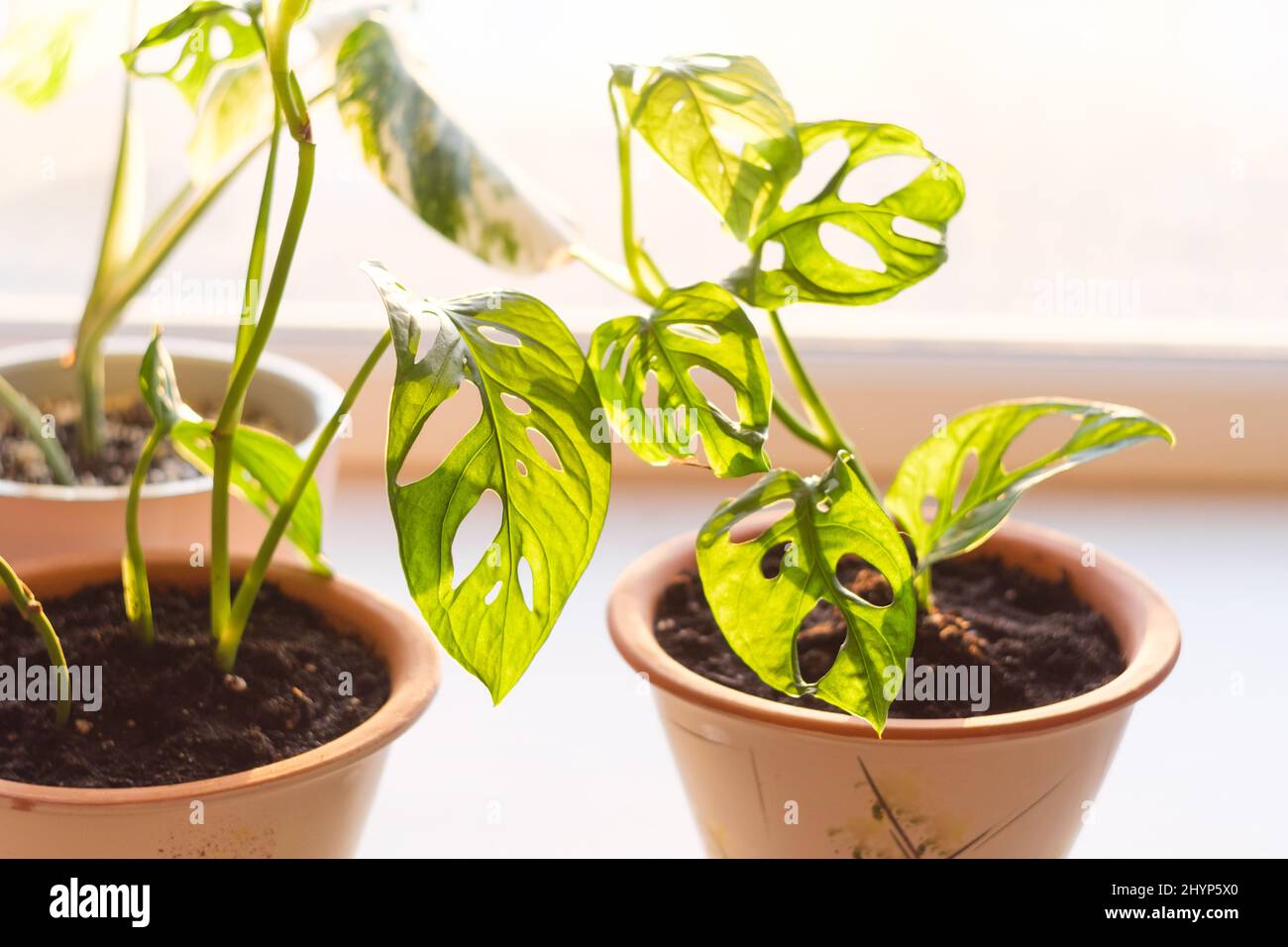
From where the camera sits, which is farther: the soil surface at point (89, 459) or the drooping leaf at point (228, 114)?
the soil surface at point (89, 459)

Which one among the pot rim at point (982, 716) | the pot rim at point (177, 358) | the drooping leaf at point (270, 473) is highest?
the drooping leaf at point (270, 473)

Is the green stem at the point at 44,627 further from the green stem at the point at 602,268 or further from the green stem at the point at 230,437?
the green stem at the point at 602,268

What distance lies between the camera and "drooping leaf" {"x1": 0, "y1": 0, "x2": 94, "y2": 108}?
867 millimetres

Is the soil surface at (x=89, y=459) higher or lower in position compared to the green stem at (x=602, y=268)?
lower

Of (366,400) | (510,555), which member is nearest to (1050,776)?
(510,555)

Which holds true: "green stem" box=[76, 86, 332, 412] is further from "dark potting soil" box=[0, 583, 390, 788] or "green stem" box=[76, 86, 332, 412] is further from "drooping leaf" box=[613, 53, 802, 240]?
"drooping leaf" box=[613, 53, 802, 240]

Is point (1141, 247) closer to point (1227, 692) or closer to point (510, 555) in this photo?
point (1227, 692)

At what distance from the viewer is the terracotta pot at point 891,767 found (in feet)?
2.28

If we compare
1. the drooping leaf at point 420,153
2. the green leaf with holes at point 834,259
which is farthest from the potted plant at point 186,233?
the green leaf with holes at point 834,259

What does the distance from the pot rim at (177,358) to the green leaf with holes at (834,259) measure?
35 centimetres

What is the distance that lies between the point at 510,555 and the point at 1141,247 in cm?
97

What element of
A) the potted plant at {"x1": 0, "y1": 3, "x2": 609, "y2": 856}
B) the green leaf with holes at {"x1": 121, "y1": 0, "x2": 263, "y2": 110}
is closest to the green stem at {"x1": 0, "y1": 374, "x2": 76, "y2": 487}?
the potted plant at {"x1": 0, "y1": 3, "x2": 609, "y2": 856}

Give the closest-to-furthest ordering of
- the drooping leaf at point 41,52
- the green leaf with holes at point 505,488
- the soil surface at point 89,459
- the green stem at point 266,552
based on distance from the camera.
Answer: the green leaf with holes at point 505,488 < the green stem at point 266,552 < the drooping leaf at point 41,52 < the soil surface at point 89,459

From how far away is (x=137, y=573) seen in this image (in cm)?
75
